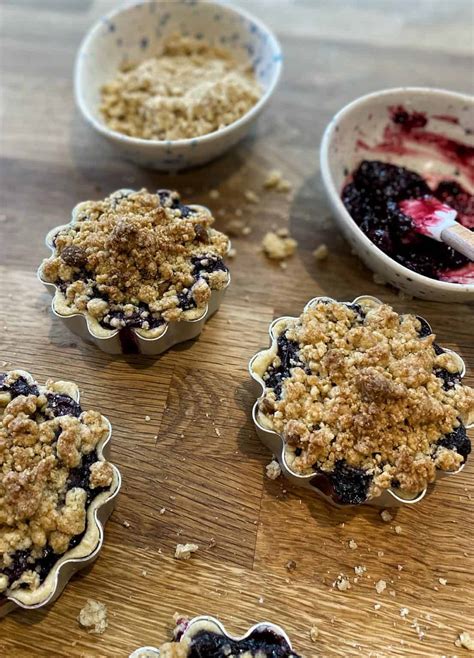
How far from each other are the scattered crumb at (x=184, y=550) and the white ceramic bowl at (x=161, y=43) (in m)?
1.38

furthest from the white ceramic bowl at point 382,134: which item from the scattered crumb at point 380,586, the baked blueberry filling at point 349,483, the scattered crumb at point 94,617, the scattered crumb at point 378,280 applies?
the scattered crumb at point 94,617

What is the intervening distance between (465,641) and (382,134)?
1.77m

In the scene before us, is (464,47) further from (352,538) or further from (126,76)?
(352,538)

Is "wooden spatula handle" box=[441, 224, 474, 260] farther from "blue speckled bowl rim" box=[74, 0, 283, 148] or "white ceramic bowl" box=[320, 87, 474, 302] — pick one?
"blue speckled bowl rim" box=[74, 0, 283, 148]

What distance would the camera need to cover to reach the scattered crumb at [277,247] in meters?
2.31

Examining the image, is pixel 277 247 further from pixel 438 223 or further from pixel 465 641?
pixel 465 641

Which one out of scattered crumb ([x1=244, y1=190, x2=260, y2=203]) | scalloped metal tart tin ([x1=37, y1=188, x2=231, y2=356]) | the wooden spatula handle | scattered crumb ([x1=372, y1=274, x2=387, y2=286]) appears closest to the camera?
scalloped metal tart tin ([x1=37, y1=188, x2=231, y2=356])

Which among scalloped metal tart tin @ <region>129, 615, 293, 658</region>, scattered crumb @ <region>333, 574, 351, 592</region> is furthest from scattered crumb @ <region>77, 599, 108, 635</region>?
scattered crumb @ <region>333, 574, 351, 592</region>

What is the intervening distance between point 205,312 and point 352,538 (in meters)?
0.79

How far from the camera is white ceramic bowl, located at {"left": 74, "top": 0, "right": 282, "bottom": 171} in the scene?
2393 mm

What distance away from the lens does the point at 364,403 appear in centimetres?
172

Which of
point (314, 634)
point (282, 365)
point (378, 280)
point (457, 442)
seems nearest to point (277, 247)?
point (378, 280)

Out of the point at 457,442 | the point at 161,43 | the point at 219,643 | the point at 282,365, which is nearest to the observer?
the point at 219,643

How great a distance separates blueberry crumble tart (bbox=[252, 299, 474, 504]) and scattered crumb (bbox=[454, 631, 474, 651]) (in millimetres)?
405
